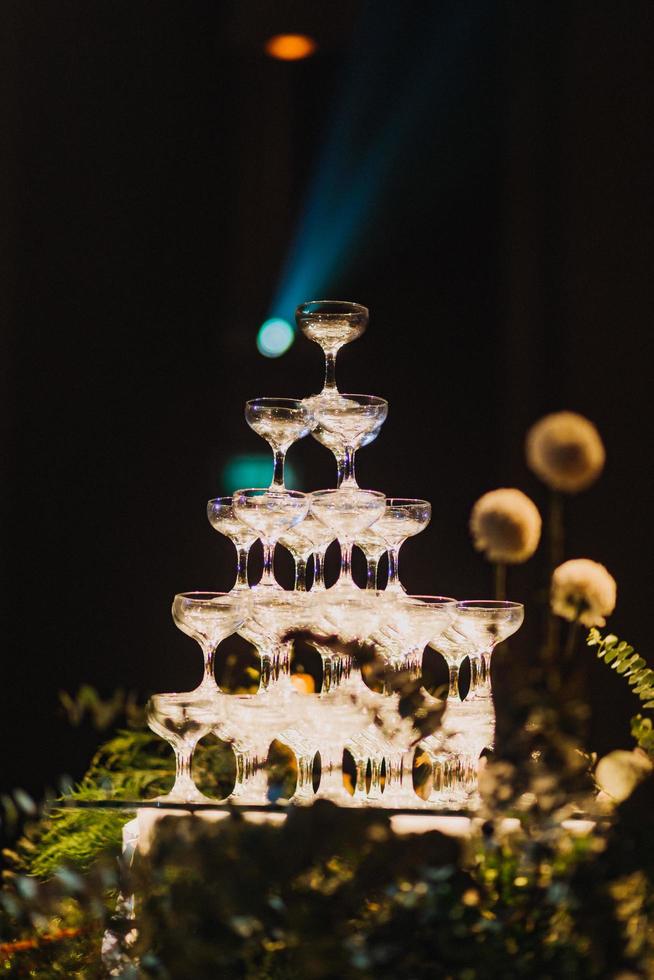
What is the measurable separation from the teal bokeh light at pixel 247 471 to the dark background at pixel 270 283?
4 cm

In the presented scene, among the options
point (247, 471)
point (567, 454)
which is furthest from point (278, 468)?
point (247, 471)

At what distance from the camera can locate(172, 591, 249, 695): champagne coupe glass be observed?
1756 millimetres

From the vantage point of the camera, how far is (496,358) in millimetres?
3211

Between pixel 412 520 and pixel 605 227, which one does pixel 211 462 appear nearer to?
pixel 605 227

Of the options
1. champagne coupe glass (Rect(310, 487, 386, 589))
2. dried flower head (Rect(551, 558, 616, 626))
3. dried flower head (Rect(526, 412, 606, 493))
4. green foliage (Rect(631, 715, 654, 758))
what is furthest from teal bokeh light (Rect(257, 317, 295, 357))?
dried flower head (Rect(526, 412, 606, 493))

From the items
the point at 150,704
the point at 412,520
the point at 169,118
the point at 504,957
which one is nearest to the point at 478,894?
the point at 504,957

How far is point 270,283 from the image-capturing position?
324 cm

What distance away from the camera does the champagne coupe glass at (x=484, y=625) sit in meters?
1.74

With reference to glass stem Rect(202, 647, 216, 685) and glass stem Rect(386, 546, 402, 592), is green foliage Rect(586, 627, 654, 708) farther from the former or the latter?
glass stem Rect(202, 647, 216, 685)

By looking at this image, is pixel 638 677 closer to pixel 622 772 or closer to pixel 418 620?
pixel 418 620

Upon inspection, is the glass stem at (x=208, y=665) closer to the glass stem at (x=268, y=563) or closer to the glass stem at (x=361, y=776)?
the glass stem at (x=268, y=563)

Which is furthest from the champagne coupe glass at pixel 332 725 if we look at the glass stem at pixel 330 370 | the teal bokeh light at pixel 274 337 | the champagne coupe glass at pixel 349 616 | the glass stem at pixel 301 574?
the teal bokeh light at pixel 274 337

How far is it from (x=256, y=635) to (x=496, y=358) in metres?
1.62

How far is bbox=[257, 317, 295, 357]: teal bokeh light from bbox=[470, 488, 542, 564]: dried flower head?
2.07 m
